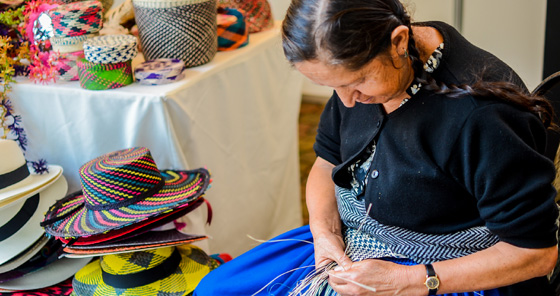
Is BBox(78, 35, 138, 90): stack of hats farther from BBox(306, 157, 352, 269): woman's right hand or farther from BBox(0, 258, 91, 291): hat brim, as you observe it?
BBox(306, 157, 352, 269): woman's right hand

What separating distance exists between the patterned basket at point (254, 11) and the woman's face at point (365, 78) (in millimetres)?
1116

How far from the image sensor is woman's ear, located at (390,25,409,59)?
939 mm

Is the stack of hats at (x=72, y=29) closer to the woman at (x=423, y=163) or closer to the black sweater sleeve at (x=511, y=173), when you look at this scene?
the woman at (x=423, y=163)

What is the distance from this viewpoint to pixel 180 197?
1.41 meters

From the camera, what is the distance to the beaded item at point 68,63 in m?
1.66

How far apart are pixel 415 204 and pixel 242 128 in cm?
95

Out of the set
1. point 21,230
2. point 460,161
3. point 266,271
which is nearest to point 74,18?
point 21,230

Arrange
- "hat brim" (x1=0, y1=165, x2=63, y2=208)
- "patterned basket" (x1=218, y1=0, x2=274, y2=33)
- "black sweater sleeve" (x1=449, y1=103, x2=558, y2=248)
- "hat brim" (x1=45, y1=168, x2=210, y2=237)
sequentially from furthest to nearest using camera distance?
"patterned basket" (x1=218, y1=0, x2=274, y2=33), "hat brim" (x1=0, y1=165, x2=63, y2=208), "hat brim" (x1=45, y1=168, x2=210, y2=237), "black sweater sleeve" (x1=449, y1=103, x2=558, y2=248)

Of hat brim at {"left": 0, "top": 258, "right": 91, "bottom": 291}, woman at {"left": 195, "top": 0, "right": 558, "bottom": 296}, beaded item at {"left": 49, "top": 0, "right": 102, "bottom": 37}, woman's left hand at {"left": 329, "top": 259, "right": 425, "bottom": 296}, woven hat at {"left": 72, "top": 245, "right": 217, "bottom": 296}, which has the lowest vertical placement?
hat brim at {"left": 0, "top": 258, "right": 91, "bottom": 291}

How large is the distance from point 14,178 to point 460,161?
1.20 m

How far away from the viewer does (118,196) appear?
1382 mm

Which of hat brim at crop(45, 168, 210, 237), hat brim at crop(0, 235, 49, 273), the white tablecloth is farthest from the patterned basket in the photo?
hat brim at crop(0, 235, 49, 273)

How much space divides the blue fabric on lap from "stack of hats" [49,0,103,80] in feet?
2.70

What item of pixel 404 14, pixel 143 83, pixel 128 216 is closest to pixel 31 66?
pixel 143 83
